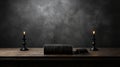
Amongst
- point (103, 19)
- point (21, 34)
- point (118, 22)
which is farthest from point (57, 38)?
point (118, 22)

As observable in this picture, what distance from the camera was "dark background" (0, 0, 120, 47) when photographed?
11.5 ft

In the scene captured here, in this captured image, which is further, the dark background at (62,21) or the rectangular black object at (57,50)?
the dark background at (62,21)

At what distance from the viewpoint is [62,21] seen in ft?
11.6

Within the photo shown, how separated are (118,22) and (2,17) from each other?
6.53ft

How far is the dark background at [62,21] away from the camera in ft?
11.5
